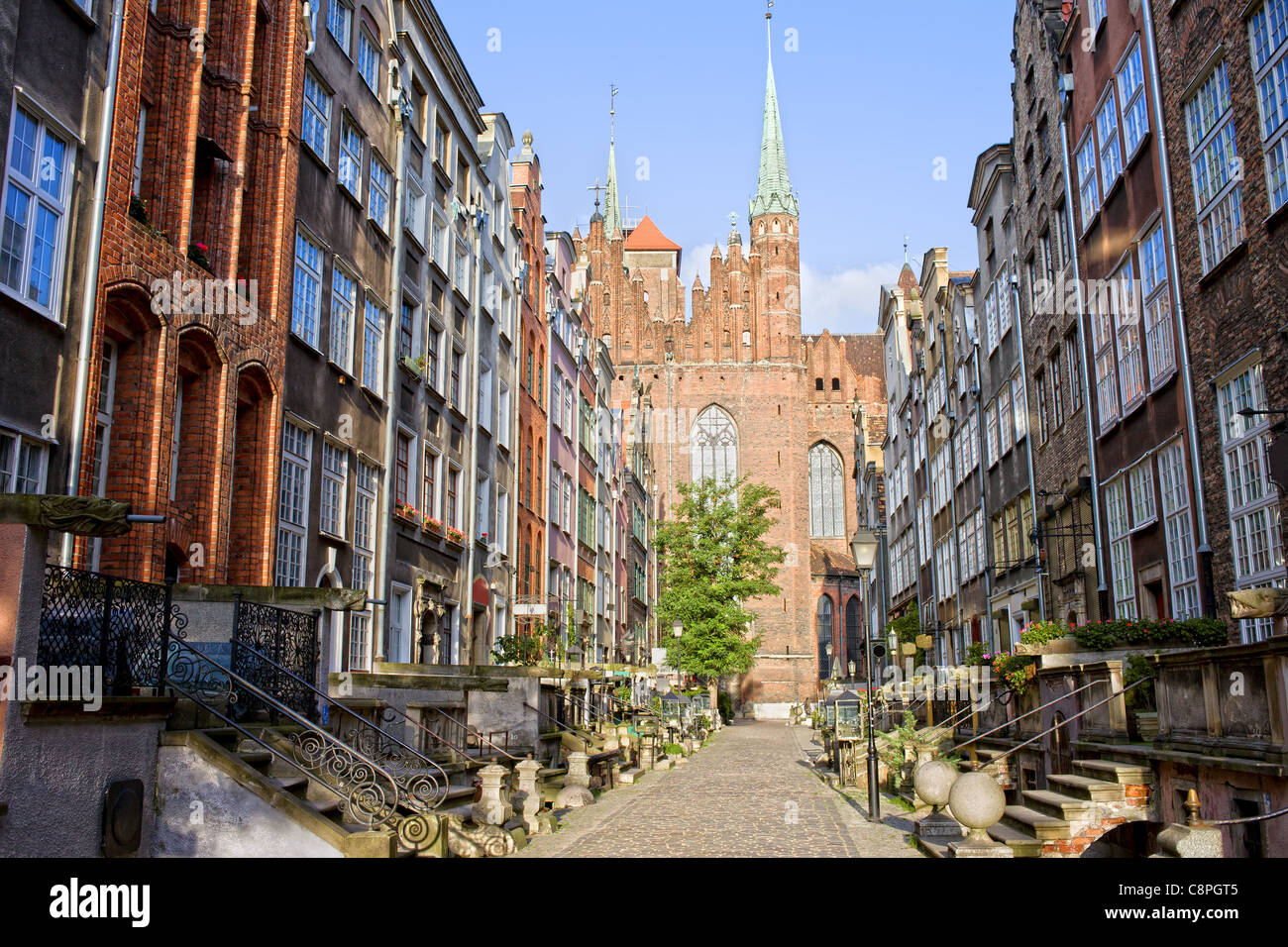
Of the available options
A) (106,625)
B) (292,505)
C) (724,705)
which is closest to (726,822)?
(292,505)

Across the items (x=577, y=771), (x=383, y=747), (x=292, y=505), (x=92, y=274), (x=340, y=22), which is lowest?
(x=577, y=771)

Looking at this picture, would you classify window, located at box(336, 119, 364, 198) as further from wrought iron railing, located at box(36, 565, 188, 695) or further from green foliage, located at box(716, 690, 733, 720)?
green foliage, located at box(716, 690, 733, 720)

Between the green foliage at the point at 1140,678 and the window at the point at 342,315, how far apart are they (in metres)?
12.5

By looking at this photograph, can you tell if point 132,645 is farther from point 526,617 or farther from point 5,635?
point 526,617

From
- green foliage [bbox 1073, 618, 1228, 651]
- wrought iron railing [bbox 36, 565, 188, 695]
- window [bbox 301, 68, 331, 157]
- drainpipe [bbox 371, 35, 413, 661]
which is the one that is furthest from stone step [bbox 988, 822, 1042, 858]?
window [bbox 301, 68, 331, 157]

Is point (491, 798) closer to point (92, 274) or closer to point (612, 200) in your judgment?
point (92, 274)

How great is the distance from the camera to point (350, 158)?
1942 cm

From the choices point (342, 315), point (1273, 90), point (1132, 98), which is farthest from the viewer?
point (342, 315)

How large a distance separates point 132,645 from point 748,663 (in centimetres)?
4828

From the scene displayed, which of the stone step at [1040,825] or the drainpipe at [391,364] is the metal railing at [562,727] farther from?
the stone step at [1040,825]

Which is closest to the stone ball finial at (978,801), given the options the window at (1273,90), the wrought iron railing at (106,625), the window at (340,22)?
the wrought iron railing at (106,625)

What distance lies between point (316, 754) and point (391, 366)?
11.6 m

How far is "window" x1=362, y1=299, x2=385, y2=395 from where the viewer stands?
1973 cm

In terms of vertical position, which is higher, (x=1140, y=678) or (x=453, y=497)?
(x=453, y=497)
